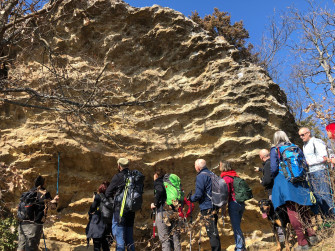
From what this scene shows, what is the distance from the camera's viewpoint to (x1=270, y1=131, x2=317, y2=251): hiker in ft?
15.3

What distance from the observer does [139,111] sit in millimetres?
7449

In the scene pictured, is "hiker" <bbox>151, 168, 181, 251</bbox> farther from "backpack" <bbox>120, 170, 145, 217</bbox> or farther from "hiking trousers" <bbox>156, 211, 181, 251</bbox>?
"backpack" <bbox>120, 170, 145, 217</bbox>

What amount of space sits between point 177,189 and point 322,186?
2.32m

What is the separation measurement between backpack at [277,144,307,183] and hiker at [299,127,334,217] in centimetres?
34

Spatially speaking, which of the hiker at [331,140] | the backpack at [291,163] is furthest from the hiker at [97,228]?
the hiker at [331,140]

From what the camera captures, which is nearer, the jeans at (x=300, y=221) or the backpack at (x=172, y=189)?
the jeans at (x=300, y=221)

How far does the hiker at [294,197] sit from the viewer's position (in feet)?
15.3

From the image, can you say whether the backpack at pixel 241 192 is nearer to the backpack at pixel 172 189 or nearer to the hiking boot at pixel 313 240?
the backpack at pixel 172 189

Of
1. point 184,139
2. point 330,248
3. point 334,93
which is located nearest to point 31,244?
point 184,139

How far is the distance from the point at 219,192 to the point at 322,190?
66.5 inches

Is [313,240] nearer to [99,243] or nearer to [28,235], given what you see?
[99,243]

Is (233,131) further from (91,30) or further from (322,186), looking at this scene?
(91,30)

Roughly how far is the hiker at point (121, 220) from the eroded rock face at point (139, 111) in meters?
A: 1.71

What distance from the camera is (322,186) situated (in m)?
5.13
